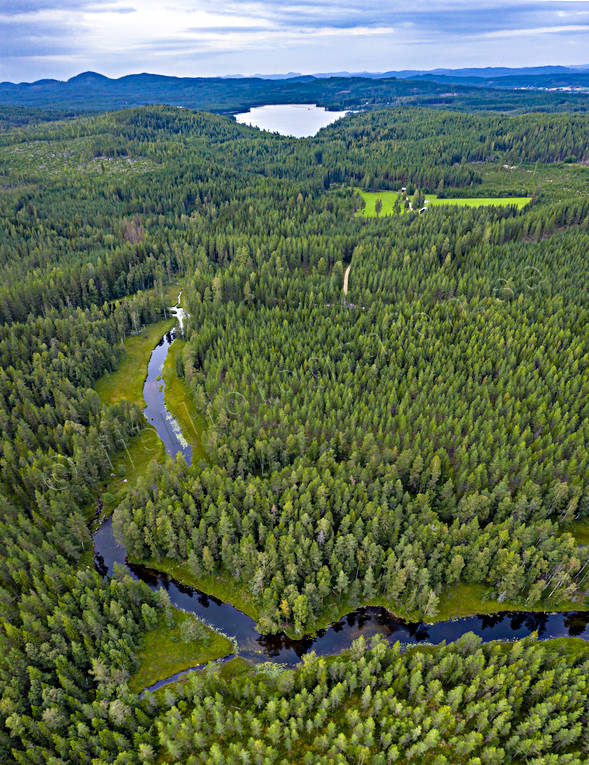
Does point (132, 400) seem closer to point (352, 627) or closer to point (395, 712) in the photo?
point (352, 627)

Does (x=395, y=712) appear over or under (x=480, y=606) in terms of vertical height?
over

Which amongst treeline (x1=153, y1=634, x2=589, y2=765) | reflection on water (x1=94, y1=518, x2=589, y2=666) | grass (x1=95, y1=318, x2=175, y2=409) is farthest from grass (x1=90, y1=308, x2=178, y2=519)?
treeline (x1=153, y1=634, x2=589, y2=765)

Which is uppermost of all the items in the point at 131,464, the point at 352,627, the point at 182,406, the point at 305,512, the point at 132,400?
the point at 305,512

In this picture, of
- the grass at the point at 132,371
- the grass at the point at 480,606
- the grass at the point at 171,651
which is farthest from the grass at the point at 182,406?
the grass at the point at 480,606

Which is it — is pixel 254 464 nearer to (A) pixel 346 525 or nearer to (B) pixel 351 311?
(A) pixel 346 525

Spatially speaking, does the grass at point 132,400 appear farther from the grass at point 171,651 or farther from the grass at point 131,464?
the grass at point 171,651

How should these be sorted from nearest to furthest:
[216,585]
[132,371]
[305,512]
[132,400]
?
[216,585] < [305,512] < [132,400] < [132,371]

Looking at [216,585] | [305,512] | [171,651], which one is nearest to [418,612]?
[305,512]
